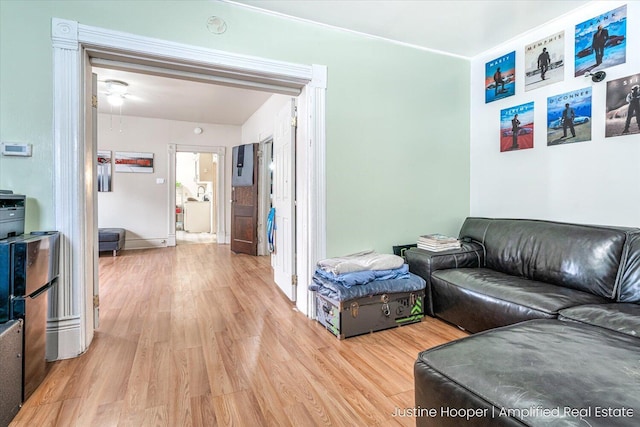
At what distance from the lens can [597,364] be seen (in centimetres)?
107

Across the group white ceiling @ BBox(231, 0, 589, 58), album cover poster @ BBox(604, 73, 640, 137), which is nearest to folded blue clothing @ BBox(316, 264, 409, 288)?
album cover poster @ BBox(604, 73, 640, 137)

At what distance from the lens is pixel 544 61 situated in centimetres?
280

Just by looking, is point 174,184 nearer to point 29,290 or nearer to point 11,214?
point 11,214

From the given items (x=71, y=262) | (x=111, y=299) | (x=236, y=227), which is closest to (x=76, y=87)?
(x=71, y=262)

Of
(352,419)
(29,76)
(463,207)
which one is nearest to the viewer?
(352,419)

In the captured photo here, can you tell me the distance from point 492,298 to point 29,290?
110 inches

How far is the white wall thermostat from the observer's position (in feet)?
6.40

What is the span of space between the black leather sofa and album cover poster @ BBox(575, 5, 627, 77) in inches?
50.0

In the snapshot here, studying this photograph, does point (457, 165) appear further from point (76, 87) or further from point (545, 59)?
point (76, 87)

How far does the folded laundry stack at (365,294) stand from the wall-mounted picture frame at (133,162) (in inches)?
212

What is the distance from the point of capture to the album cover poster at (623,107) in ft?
7.38

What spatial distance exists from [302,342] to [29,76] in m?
2.53

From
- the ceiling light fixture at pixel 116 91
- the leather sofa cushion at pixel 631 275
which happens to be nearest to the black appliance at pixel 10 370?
the leather sofa cushion at pixel 631 275

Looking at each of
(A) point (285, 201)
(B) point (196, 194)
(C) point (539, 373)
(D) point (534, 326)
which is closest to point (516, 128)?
(D) point (534, 326)
